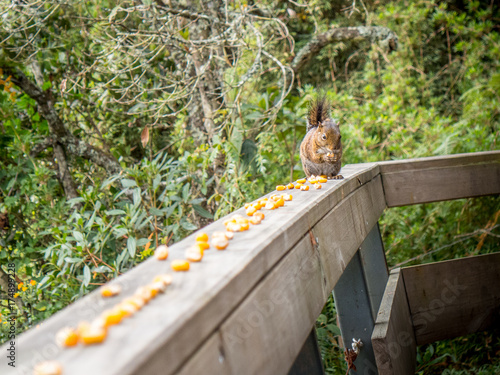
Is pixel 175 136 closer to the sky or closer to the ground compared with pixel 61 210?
closer to the sky

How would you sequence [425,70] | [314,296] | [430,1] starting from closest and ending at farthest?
[314,296] < [430,1] < [425,70]

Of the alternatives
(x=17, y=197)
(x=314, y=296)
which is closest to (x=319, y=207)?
(x=314, y=296)

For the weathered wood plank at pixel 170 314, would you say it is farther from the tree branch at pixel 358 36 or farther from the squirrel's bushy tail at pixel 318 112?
the tree branch at pixel 358 36

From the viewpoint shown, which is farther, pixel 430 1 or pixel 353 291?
pixel 430 1

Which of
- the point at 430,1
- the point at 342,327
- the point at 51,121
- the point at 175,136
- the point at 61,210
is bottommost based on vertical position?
the point at 342,327

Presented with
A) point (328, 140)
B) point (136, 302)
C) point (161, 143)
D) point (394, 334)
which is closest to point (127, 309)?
point (136, 302)

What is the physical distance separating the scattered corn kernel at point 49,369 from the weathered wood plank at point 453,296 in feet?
4.91

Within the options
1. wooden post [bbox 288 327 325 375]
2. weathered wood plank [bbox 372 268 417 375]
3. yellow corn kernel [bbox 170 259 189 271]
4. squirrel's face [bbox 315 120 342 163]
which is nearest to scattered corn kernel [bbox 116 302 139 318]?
yellow corn kernel [bbox 170 259 189 271]

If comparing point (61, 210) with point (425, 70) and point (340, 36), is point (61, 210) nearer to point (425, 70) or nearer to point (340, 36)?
point (340, 36)

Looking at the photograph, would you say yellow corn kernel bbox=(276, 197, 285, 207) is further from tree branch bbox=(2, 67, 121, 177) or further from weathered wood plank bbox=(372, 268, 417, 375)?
tree branch bbox=(2, 67, 121, 177)

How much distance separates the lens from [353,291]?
1.37m

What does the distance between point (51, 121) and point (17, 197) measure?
63 cm

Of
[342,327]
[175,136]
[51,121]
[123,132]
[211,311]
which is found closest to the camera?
[211,311]

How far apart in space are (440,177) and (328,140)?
0.49 meters
